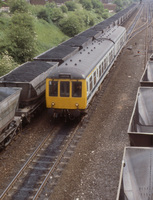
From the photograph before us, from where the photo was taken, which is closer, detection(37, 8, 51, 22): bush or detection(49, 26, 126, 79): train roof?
detection(49, 26, 126, 79): train roof

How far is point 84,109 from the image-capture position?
1545 cm

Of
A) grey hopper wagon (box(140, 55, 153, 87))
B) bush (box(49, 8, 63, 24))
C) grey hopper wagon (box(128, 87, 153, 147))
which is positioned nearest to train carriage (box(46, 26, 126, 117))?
grey hopper wagon (box(128, 87, 153, 147))

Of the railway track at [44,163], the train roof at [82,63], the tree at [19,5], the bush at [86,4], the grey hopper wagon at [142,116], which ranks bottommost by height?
the railway track at [44,163]

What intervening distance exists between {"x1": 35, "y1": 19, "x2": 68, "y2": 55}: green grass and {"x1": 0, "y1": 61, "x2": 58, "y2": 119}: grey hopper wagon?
18.0 meters

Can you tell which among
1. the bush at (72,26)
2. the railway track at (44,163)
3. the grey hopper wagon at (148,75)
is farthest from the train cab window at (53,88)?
the bush at (72,26)

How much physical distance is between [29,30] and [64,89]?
50.5 feet

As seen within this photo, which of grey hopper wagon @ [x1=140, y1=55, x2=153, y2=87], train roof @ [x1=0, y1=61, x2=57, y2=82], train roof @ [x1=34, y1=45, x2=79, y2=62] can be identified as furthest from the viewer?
A: train roof @ [x1=34, y1=45, x2=79, y2=62]

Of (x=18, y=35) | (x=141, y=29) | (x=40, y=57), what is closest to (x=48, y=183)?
(x=40, y=57)

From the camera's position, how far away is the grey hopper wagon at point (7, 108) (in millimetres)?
12227

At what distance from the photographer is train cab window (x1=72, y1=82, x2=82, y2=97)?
1505cm

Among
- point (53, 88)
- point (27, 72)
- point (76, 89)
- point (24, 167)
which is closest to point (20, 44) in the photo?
point (27, 72)

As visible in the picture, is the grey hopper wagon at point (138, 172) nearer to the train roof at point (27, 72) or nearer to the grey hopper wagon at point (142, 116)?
the grey hopper wagon at point (142, 116)

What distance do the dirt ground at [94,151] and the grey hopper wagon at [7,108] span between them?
105 cm

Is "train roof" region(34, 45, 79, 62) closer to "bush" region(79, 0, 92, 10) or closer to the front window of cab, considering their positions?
the front window of cab
